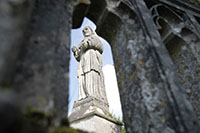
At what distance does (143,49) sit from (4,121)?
2.27m

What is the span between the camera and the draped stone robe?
18.2 ft

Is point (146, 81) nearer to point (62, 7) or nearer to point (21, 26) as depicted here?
point (62, 7)

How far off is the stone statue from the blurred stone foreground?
2513 mm

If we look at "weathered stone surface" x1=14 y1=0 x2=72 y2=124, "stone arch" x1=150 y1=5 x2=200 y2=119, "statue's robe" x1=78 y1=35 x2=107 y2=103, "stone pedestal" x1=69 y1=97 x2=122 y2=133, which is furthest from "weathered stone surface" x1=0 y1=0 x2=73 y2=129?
→ "statue's robe" x1=78 y1=35 x2=107 y2=103

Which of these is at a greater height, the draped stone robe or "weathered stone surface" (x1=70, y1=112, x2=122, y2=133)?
the draped stone robe

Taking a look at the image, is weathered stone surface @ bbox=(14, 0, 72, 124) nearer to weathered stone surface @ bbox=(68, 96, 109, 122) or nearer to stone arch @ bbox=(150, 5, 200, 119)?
→ stone arch @ bbox=(150, 5, 200, 119)

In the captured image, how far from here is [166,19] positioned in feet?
13.0

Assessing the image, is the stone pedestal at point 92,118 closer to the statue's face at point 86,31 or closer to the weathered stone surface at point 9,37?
the statue's face at point 86,31

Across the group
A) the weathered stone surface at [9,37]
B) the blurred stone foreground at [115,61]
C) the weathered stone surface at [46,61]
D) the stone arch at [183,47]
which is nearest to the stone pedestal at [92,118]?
the blurred stone foreground at [115,61]

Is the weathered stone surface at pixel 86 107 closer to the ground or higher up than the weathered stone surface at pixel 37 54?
higher up

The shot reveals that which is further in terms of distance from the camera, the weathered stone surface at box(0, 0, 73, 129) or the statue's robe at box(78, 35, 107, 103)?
the statue's robe at box(78, 35, 107, 103)

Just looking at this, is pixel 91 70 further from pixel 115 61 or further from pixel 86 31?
Answer: pixel 115 61

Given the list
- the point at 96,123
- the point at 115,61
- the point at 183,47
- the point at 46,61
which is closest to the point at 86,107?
the point at 96,123

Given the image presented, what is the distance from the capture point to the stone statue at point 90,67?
554 centimetres
